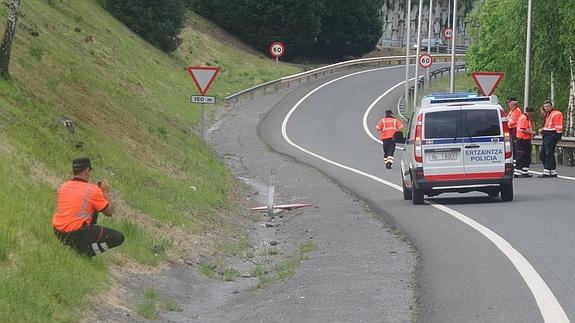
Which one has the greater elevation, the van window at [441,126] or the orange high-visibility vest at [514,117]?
the van window at [441,126]

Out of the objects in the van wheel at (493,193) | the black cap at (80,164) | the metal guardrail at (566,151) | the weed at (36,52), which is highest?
the weed at (36,52)

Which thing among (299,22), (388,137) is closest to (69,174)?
(388,137)

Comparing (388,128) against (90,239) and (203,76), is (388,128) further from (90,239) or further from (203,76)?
(90,239)

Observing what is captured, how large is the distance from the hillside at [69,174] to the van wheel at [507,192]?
5084 millimetres

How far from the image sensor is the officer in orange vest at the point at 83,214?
37.4 feet

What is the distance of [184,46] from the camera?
67750 millimetres

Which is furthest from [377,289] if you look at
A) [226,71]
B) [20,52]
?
[226,71]

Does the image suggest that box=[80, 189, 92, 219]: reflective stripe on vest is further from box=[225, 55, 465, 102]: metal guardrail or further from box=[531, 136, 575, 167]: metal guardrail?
box=[225, 55, 465, 102]: metal guardrail

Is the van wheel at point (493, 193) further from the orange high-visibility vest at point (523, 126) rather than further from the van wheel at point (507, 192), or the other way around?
the orange high-visibility vest at point (523, 126)

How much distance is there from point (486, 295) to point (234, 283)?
391 centimetres

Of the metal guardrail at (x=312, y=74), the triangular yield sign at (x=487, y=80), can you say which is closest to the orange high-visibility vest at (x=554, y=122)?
the triangular yield sign at (x=487, y=80)

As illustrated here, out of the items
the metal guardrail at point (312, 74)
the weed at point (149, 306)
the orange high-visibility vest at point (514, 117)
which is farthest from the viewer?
the metal guardrail at point (312, 74)

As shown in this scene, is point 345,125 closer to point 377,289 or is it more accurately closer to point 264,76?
point 264,76

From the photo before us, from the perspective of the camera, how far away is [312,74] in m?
72.8
